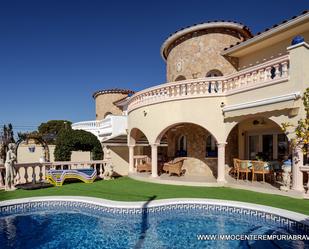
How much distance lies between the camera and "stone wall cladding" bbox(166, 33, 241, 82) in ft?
55.1

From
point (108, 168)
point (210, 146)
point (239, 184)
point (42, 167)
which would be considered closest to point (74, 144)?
point (42, 167)

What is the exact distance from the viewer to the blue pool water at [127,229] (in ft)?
21.4

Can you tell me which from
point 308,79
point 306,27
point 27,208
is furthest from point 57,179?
point 306,27

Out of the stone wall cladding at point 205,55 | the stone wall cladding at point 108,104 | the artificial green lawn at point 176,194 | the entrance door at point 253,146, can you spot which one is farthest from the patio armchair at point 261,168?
the stone wall cladding at point 108,104

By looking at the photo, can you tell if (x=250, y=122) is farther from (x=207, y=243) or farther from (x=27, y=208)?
(x=27, y=208)

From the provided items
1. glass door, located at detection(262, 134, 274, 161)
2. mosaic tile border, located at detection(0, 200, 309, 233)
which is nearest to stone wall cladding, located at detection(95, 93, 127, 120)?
glass door, located at detection(262, 134, 274, 161)

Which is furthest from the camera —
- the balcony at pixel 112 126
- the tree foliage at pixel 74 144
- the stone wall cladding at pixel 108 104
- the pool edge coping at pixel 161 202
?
the stone wall cladding at pixel 108 104

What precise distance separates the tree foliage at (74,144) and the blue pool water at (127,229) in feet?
33.2

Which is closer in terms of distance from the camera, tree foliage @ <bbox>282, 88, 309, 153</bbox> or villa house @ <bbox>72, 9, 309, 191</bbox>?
tree foliage @ <bbox>282, 88, 309, 153</bbox>

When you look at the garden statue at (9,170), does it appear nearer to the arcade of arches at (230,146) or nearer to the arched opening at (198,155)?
the arcade of arches at (230,146)

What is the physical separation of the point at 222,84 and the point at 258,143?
16.8ft

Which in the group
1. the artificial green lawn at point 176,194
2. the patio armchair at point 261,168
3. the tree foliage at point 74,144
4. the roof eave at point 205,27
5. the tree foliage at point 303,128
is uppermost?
the roof eave at point 205,27

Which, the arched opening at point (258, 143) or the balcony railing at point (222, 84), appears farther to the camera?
the arched opening at point (258, 143)

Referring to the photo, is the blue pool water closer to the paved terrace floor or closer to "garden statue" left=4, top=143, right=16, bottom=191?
the paved terrace floor
